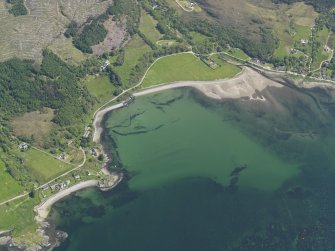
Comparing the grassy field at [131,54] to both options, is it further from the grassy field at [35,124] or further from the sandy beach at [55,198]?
the sandy beach at [55,198]

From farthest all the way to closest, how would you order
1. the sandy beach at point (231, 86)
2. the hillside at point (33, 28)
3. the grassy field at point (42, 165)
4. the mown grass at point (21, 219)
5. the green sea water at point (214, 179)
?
the sandy beach at point (231, 86) → the hillside at point (33, 28) → the grassy field at point (42, 165) → the green sea water at point (214, 179) → the mown grass at point (21, 219)

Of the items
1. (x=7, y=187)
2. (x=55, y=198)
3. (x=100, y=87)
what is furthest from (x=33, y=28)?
(x=55, y=198)

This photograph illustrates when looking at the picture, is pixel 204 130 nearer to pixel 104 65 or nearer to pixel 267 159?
pixel 267 159

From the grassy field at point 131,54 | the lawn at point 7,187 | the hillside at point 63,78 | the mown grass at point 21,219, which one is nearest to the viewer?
the mown grass at point 21,219

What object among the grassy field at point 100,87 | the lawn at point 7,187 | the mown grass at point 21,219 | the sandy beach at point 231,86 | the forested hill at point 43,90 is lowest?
the mown grass at point 21,219

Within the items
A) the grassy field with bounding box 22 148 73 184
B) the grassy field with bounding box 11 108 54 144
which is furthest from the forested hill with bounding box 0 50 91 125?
the grassy field with bounding box 22 148 73 184

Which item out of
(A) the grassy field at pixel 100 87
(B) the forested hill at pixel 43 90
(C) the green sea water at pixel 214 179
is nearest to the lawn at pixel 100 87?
(A) the grassy field at pixel 100 87

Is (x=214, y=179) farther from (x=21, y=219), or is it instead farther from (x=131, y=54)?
(x=131, y=54)
